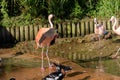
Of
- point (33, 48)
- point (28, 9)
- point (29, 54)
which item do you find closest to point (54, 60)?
point (29, 54)

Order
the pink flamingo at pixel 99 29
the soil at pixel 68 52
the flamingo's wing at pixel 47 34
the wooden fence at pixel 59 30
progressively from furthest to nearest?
1. the wooden fence at pixel 59 30
2. the pink flamingo at pixel 99 29
3. the flamingo's wing at pixel 47 34
4. the soil at pixel 68 52

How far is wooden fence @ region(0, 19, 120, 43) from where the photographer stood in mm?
16625

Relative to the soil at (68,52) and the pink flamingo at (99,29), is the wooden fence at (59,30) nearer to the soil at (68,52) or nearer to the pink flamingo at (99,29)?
the soil at (68,52)

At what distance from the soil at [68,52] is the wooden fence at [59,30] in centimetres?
47

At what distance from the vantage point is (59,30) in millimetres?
17156

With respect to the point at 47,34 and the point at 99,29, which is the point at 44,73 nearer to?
the point at 47,34

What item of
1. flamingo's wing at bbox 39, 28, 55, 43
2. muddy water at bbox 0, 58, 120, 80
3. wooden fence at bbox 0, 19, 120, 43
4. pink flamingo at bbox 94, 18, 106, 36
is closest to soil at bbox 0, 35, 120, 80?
muddy water at bbox 0, 58, 120, 80

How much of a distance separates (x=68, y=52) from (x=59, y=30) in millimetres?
2269

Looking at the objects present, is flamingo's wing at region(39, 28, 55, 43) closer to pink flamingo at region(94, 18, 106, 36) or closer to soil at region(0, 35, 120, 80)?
soil at region(0, 35, 120, 80)

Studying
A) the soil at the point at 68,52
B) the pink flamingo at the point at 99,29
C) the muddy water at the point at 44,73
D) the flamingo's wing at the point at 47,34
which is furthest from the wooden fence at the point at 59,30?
the muddy water at the point at 44,73

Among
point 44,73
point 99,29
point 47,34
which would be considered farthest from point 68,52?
point 44,73

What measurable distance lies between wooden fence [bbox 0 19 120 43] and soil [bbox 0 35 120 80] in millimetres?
465

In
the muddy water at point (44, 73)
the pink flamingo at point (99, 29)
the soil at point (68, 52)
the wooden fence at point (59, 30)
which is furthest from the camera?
the wooden fence at point (59, 30)

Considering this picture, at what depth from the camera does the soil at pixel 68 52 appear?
11.5 meters
